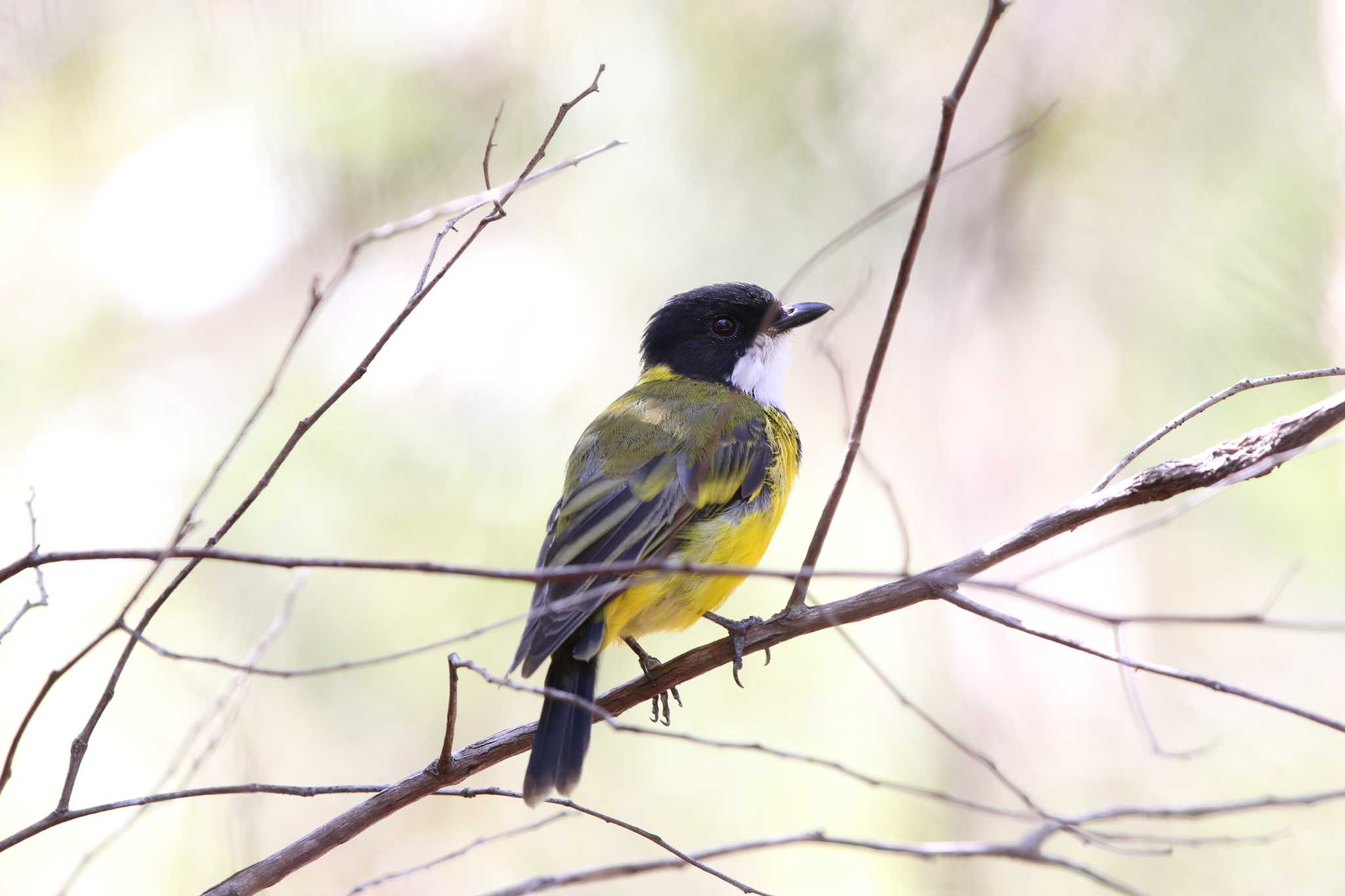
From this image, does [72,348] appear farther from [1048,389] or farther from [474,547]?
[1048,389]

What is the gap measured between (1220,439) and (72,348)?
4.24m

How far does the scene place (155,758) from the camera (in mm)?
3834

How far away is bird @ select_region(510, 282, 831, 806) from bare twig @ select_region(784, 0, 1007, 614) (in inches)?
14.0

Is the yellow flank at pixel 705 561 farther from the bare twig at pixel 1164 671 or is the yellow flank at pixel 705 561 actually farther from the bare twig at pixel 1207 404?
the bare twig at pixel 1207 404

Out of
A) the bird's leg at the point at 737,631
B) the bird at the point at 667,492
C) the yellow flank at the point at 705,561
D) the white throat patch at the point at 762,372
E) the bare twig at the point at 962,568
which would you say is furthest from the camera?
the white throat patch at the point at 762,372

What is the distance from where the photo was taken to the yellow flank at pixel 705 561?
3.14 m

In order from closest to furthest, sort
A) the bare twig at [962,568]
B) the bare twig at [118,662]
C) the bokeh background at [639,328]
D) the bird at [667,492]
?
the bare twig at [118,662] → the bare twig at [962,568] → the bird at [667,492] → the bokeh background at [639,328]

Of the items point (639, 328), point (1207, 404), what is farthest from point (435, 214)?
point (639, 328)

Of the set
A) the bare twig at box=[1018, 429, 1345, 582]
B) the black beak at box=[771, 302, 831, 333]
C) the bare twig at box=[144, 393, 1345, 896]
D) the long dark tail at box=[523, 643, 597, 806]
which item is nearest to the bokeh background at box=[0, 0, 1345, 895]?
the black beak at box=[771, 302, 831, 333]

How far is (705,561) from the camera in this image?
3400 mm

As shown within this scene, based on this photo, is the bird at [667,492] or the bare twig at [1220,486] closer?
the bare twig at [1220,486]

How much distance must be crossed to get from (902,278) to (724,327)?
2.61 meters

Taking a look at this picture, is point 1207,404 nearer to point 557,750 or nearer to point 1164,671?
point 1164,671

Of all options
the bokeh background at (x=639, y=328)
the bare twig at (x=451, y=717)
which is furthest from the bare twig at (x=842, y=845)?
the bokeh background at (x=639, y=328)
